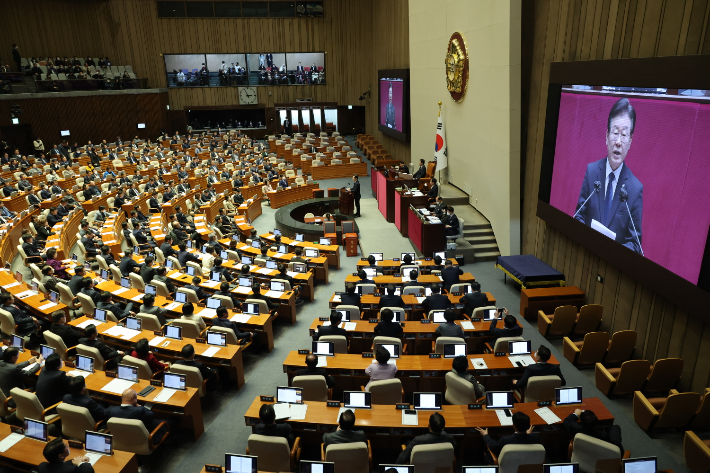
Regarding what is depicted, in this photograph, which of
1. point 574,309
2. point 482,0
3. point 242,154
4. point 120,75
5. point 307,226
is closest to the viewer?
point 574,309

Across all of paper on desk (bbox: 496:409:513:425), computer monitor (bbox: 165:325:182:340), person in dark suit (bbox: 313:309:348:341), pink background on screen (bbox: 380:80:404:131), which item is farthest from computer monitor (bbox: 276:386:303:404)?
pink background on screen (bbox: 380:80:404:131)

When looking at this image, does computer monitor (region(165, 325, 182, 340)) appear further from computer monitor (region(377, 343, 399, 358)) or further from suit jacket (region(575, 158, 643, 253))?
suit jacket (region(575, 158, 643, 253))

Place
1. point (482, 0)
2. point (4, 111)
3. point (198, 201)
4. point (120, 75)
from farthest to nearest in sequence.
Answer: point (120, 75) < point (4, 111) < point (198, 201) < point (482, 0)

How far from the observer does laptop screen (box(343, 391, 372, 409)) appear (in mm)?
5891

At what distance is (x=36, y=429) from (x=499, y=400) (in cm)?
540

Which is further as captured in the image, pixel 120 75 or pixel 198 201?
pixel 120 75

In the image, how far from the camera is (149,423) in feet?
19.2

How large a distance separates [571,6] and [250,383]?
9.48m

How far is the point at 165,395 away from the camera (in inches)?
245

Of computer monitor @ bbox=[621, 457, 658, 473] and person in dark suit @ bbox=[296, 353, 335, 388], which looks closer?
computer monitor @ bbox=[621, 457, 658, 473]

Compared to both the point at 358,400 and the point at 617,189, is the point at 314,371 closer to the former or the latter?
the point at 358,400

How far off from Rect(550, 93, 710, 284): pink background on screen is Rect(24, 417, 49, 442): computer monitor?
8.38 metres

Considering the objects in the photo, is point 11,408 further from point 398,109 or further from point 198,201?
point 398,109

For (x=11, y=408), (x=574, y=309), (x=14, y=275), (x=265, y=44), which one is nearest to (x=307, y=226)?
(x=14, y=275)
